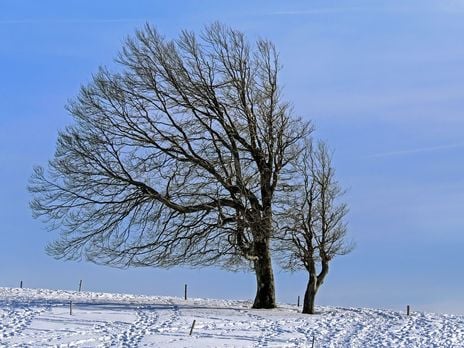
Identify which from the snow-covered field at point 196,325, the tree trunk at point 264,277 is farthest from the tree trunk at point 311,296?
the tree trunk at point 264,277

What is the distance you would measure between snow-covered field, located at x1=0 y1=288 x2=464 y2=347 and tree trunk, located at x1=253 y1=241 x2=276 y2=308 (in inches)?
27.0

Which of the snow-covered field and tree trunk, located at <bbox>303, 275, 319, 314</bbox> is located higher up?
tree trunk, located at <bbox>303, 275, 319, 314</bbox>

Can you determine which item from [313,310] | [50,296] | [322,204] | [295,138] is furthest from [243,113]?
[50,296]

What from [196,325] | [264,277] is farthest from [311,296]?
[196,325]

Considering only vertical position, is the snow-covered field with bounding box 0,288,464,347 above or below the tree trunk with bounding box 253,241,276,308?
below

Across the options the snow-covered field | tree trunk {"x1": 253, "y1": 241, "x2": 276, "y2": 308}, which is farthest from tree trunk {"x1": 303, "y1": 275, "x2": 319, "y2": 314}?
tree trunk {"x1": 253, "y1": 241, "x2": 276, "y2": 308}

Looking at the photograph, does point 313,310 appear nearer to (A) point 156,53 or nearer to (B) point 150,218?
(B) point 150,218

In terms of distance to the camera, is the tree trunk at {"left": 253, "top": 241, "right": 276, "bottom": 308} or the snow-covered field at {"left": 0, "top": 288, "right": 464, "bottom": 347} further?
the tree trunk at {"left": 253, "top": 241, "right": 276, "bottom": 308}

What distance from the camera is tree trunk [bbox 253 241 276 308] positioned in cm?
3266

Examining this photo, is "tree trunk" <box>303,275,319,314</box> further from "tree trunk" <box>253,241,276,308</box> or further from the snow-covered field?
"tree trunk" <box>253,241,276,308</box>

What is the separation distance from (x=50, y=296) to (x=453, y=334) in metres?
15.9

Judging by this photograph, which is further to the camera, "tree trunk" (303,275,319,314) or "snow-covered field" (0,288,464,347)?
"tree trunk" (303,275,319,314)

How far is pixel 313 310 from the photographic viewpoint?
32719 millimetres

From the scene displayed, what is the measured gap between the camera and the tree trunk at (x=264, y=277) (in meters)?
32.7
